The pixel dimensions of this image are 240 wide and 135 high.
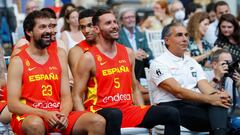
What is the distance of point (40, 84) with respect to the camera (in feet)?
24.9

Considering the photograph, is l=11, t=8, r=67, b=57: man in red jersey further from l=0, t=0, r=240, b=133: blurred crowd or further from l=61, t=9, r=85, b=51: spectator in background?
l=61, t=9, r=85, b=51: spectator in background

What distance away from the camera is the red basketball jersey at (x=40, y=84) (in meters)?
7.56

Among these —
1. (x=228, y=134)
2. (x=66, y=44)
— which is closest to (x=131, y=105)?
(x=228, y=134)

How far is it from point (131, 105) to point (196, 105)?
2.84ft

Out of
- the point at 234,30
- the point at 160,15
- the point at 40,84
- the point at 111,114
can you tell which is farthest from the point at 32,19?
the point at 160,15

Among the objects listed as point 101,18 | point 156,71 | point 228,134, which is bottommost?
point 228,134

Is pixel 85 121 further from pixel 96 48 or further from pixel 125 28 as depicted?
pixel 125 28

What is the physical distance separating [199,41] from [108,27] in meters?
3.60

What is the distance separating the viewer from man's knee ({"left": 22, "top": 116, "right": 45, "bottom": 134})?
717 centimetres

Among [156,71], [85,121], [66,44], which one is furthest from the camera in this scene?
[66,44]

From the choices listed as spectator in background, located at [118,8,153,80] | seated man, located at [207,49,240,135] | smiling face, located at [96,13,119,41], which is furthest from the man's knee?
spectator in background, located at [118,8,153,80]

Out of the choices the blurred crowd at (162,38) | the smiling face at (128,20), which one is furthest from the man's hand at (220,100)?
the smiling face at (128,20)

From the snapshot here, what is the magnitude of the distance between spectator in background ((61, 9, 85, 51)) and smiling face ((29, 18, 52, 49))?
2.66 metres

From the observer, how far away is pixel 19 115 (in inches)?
294
